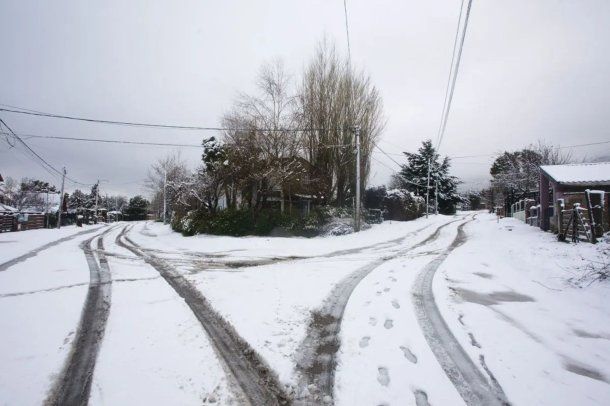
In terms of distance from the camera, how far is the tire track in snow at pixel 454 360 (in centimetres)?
248

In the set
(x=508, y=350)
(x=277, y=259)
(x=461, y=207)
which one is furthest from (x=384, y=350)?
(x=461, y=207)

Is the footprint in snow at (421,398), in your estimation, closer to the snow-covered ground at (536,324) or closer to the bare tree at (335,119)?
the snow-covered ground at (536,324)

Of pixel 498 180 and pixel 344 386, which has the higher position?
pixel 498 180

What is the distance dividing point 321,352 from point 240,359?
84 centimetres

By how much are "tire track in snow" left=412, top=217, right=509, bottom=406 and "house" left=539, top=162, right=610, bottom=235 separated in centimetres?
866

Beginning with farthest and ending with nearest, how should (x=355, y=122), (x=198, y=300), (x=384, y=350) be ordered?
(x=355, y=122)
(x=198, y=300)
(x=384, y=350)

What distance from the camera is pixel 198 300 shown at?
4848 millimetres

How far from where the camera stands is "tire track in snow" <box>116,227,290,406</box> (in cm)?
247

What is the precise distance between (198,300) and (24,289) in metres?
3.40

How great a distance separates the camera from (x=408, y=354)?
10.3ft

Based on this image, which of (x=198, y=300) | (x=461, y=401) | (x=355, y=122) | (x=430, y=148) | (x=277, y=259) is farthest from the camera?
(x=430, y=148)

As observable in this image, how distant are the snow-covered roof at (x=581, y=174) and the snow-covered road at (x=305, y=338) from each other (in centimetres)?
802

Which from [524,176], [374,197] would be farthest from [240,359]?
[524,176]

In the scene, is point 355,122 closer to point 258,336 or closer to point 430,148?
point 258,336
